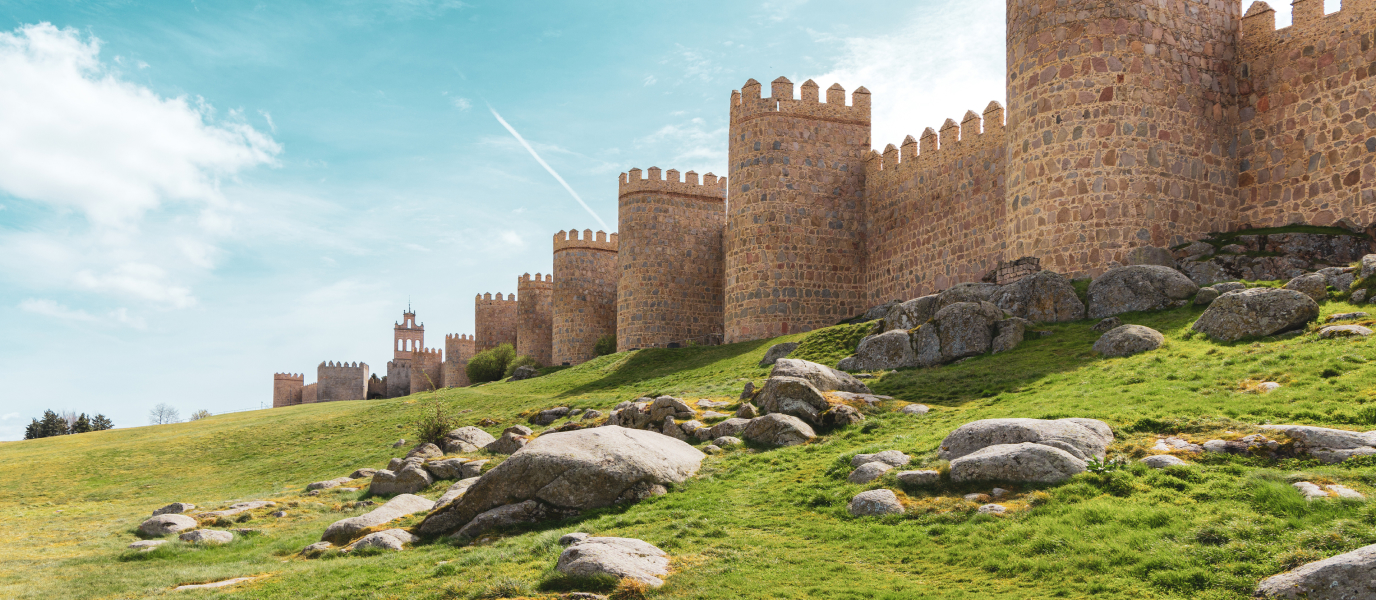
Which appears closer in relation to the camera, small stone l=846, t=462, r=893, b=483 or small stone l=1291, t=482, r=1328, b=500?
small stone l=1291, t=482, r=1328, b=500

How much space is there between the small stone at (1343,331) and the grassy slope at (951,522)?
25 centimetres

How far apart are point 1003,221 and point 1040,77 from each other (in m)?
5.38

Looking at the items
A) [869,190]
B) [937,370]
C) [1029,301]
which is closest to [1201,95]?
[1029,301]

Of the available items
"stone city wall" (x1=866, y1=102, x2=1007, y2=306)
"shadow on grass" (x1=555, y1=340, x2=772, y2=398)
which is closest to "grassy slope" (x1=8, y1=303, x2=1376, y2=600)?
"stone city wall" (x1=866, y1=102, x2=1007, y2=306)

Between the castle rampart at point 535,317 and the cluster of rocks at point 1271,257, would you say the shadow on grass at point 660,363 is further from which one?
the castle rampart at point 535,317

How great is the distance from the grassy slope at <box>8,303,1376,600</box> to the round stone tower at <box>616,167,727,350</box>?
66.8 ft

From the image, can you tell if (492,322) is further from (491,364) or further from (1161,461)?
(1161,461)

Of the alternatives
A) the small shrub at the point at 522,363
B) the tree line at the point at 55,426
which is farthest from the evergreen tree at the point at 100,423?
the small shrub at the point at 522,363

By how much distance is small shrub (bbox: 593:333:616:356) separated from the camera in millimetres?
47869

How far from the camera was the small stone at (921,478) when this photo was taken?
1140 cm

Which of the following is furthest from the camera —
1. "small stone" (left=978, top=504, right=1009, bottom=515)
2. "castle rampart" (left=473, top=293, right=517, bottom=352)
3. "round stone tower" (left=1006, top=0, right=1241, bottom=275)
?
"castle rampart" (left=473, top=293, right=517, bottom=352)

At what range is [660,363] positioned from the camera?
114 feet

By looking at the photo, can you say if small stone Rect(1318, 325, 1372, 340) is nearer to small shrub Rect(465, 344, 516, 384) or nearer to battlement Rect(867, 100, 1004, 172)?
battlement Rect(867, 100, 1004, 172)

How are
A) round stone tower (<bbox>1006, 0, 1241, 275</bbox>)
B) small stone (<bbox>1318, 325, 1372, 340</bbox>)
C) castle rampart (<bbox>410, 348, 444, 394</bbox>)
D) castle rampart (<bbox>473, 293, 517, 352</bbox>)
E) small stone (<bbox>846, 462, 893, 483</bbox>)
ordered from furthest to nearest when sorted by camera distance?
castle rampart (<bbox>410, 348, 444, 394</bbox>)
castle rampart (<bbox>473, 293, 517, 352</bbox>)
round stone tower (<bbox>1006, 0, 1241, 275</bbox>)
small stone (<bbox>1318, 325, 1372, 340</bbox>)
small stone (<bbox>846, 462, 893, 483</bbox>)
